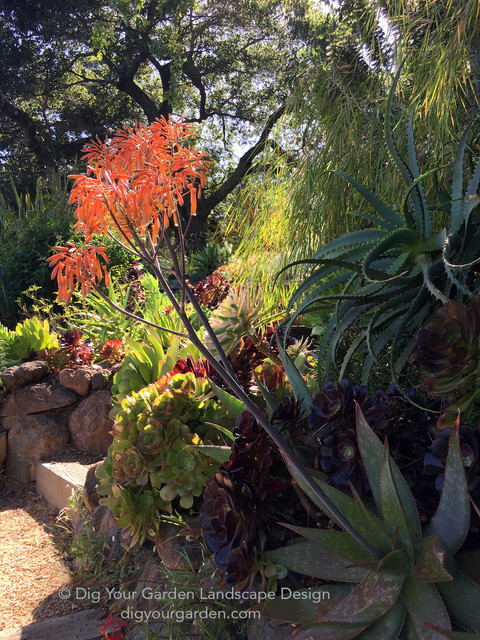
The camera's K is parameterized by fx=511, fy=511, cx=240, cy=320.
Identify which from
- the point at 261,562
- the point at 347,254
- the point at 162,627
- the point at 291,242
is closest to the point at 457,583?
the point at 261,562

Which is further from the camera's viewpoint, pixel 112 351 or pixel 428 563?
pixel 112 351

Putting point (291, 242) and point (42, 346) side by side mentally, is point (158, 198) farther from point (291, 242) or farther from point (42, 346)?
point (42, 346)

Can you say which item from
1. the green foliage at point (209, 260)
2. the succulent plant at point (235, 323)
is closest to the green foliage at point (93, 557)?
the succulent plant at point (235, 323)

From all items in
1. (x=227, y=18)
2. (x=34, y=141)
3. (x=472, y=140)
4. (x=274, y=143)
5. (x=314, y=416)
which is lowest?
(x=314, y=416)

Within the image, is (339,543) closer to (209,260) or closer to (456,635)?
(456,635)

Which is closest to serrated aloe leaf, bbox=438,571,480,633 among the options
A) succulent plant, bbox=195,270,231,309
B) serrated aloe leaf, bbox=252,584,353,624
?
serrated aloe leaf, bbox=252,584,353,624

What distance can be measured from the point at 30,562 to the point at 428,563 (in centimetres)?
222

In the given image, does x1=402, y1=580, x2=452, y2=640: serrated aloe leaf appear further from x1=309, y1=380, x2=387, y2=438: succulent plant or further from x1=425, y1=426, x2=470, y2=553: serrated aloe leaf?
x1=309, y1=380, x2=387, y2=438: succulent plant

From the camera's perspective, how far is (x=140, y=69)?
45.4 ft

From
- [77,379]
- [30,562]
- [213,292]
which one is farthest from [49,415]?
[213,292]

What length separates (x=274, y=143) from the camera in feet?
11.4

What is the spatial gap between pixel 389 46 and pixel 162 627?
3.08 m

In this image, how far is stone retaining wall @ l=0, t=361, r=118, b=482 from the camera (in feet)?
12.0

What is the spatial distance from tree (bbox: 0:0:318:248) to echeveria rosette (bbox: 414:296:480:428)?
30.0 ft
